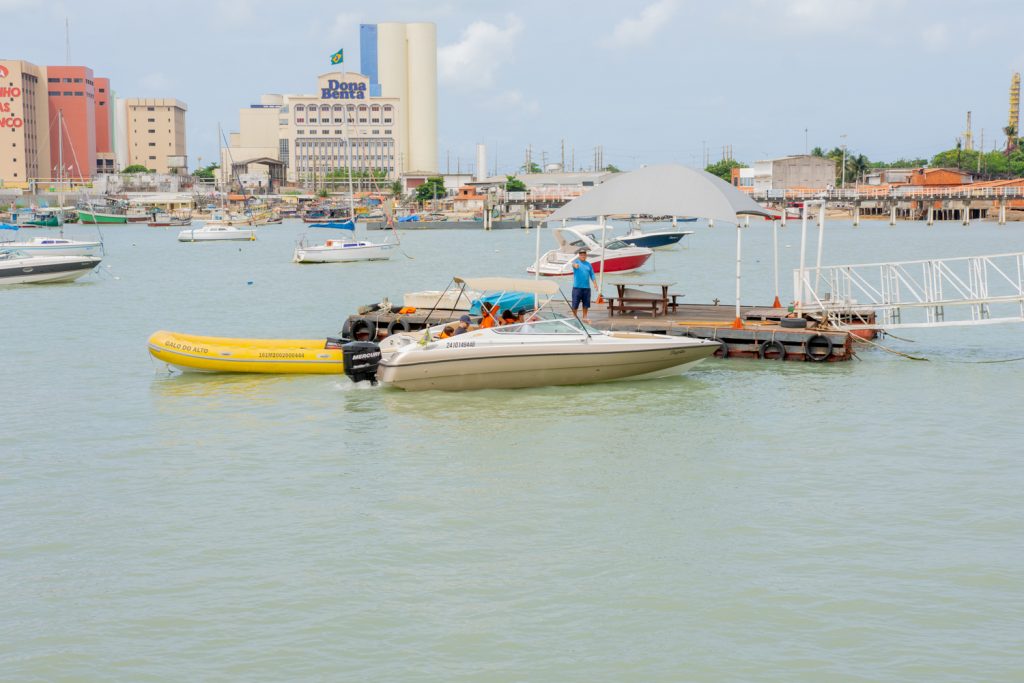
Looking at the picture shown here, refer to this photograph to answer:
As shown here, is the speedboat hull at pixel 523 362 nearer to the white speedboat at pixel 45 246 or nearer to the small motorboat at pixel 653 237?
the white speedboat at pixel 45 246

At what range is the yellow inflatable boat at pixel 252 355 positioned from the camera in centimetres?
2291

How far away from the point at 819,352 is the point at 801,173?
174 metres

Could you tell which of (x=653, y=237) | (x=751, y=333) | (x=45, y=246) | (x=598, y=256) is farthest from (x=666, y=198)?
(x=653, y=237)

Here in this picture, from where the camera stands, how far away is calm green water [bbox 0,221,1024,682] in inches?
389

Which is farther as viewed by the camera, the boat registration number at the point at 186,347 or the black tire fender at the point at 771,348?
the black tire fender at the point at 771,348

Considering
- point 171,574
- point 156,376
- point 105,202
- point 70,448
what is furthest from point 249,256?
point 105,202

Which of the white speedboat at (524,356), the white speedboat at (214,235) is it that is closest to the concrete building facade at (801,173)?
the white speedboat at (214,235)

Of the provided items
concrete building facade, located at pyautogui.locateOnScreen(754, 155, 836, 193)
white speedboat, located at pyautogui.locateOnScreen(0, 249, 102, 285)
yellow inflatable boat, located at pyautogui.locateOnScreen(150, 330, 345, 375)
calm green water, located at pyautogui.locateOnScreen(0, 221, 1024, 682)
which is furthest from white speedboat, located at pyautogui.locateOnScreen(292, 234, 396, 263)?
concrete building facade, located at pyautogui.locateOnScreen(754, 155, 836, 193)

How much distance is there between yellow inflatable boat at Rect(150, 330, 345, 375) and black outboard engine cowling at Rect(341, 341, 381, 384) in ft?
4.73

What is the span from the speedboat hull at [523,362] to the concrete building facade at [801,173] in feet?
575

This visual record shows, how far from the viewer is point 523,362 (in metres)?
20.3

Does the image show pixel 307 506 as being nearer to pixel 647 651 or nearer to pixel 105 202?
pixel 647 651

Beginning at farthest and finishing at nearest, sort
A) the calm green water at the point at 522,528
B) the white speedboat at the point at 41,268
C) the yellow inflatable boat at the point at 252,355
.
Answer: the white speedboat at the point at 41,268 → the yellow inflatable boat at the point at 252,355 → the calm green water at the point at 522,528

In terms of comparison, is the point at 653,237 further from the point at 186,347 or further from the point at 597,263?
the point at 186,347
